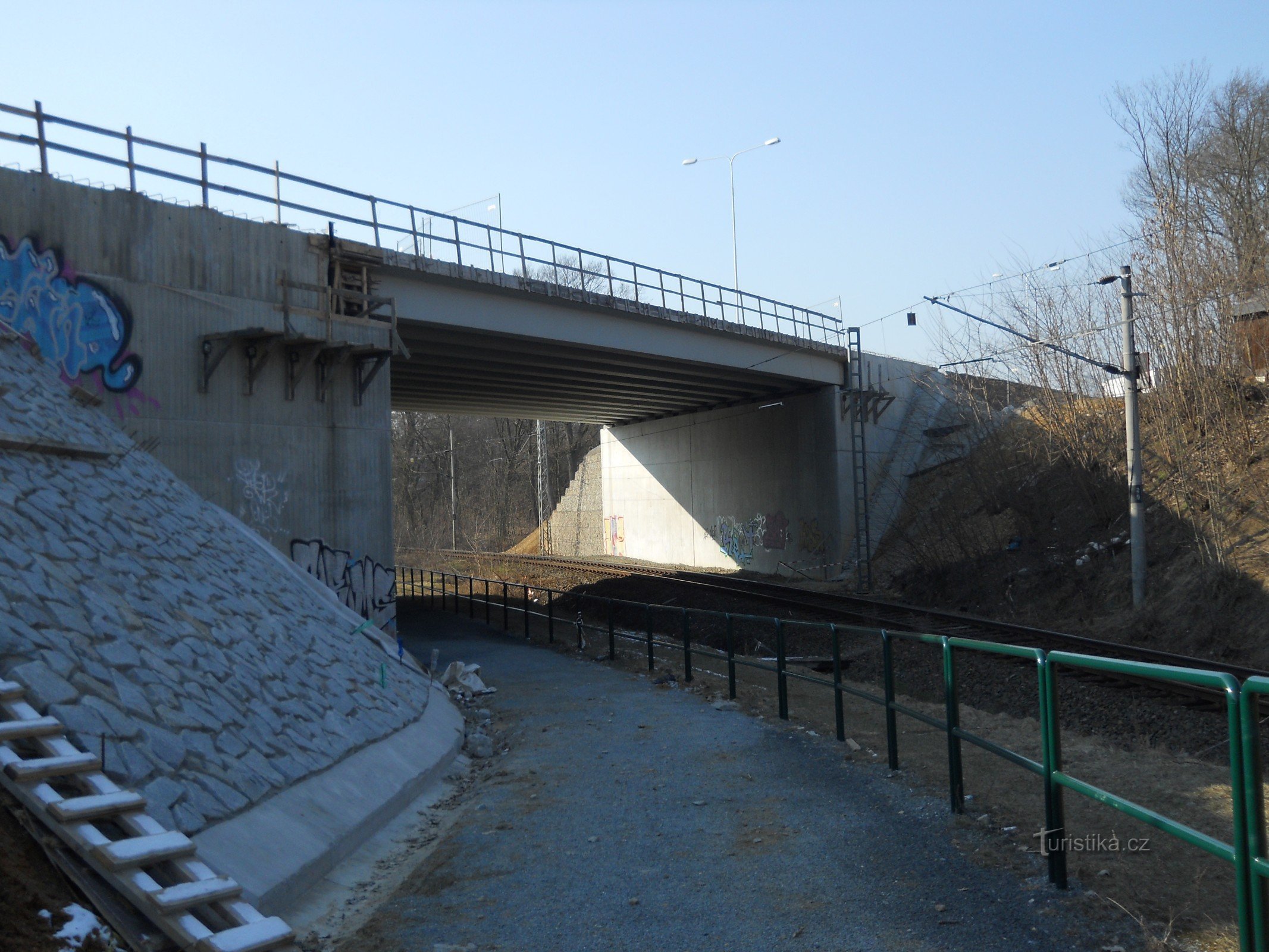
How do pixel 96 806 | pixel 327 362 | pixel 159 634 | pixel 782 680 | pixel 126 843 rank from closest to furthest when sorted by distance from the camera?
1. pixel 126 843
2. pixel 96 806
3. pixel 159 634
4. pixel 782 680
5. pixel 327 362

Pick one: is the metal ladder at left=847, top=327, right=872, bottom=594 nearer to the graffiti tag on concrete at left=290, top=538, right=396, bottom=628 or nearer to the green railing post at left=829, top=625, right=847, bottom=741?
the graffiti tag on concrete at left=290, top=538, right=396, bottom=628

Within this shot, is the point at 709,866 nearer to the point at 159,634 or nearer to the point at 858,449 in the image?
the point at 159,634

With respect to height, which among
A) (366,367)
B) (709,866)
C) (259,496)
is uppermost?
(366,367)

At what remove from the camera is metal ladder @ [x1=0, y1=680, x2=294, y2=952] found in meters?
4.14

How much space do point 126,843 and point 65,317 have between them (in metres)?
10.7

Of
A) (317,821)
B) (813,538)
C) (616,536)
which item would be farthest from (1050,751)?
(616,536)

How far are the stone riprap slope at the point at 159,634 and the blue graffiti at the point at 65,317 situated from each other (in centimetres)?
86

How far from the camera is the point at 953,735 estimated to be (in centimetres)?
634

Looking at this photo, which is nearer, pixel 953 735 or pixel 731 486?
pixel 953 735

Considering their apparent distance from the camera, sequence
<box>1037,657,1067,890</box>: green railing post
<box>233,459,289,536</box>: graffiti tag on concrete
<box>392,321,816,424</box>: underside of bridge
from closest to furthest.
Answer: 1. <box>1037,657,1067,890</box>: green railing post
2. <box>233,459,289,536</box>: graffiti tag on concrete
3. <box>392,321,816,424</box>: underside of bridge

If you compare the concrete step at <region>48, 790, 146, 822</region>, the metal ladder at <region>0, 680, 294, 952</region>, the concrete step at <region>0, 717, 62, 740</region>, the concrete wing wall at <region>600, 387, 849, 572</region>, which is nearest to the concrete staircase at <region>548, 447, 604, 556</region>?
the concrete wing wall at <region>600, 387, 849, 572</region>

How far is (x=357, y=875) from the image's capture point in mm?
5902

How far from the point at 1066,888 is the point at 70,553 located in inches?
281

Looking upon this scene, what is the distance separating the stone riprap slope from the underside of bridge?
9290 millimetres
